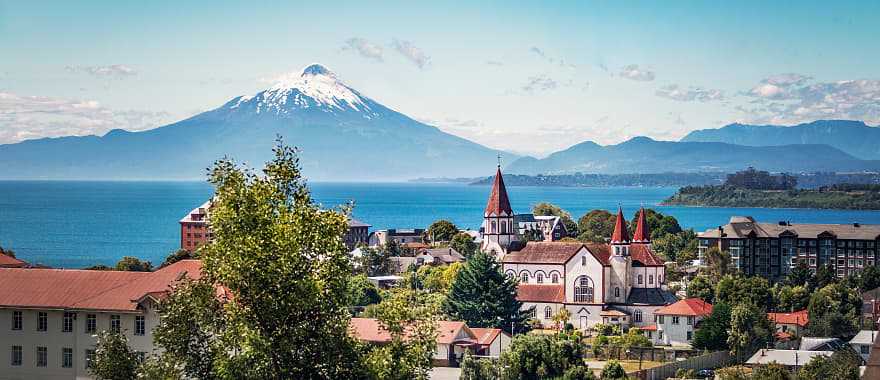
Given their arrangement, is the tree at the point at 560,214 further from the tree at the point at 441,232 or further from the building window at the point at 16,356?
the building window at the point at 16,356

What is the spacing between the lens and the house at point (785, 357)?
50.3 meters

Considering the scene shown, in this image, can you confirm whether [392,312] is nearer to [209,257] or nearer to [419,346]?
[419,346]

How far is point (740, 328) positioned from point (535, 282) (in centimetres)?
1577

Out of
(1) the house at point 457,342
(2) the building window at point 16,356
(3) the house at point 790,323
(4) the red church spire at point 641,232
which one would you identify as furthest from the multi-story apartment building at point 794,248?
(2) the building window at point 16,356

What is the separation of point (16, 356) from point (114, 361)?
12.8 m

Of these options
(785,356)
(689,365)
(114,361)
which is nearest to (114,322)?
(114,361)

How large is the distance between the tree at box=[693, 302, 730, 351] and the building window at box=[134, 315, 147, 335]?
→ 93.2ft

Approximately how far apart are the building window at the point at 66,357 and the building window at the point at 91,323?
757 mm

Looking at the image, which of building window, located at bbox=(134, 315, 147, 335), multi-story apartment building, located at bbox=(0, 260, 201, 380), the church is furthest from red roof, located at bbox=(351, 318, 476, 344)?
the church

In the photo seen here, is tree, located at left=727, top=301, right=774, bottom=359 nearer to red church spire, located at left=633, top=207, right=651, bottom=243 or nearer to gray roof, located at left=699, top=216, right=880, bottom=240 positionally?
red church spire, located at left=633, top=207, right=651, bottom=243

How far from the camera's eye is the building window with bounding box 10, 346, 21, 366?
35656 mm

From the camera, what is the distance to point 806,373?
43.0 metres

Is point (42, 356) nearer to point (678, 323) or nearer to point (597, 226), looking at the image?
point (678, 323)

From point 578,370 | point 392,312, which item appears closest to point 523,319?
point 578,370
